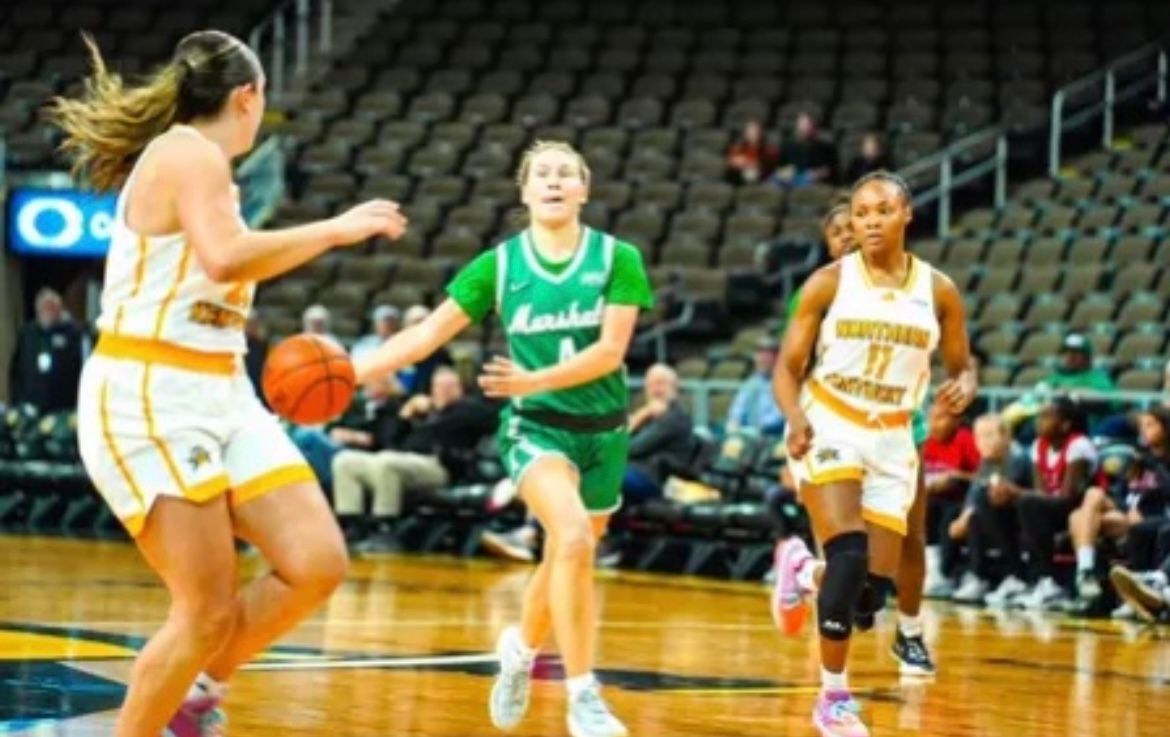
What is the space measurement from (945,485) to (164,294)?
9.74 m

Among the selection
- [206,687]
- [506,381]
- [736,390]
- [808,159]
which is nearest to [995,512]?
[736,390]

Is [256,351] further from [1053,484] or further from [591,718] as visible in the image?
[591,718]

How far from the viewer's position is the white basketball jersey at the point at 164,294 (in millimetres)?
6168

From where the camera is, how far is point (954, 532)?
1515cm

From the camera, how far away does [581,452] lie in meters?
8.20

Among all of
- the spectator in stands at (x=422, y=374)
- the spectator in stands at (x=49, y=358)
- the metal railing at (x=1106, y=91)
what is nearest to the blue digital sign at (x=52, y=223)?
the spectator in stands at (x=49, y=358)

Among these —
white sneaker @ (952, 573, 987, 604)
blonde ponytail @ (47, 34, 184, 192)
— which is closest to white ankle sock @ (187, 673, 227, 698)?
blonde ponytail @ (47, 34, 184, 192)

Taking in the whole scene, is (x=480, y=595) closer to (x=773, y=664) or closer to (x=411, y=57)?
(x=773, y=664)

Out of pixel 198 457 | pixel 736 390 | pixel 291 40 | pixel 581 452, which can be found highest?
pixel 291 40

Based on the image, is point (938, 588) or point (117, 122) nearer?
point (117, 122)

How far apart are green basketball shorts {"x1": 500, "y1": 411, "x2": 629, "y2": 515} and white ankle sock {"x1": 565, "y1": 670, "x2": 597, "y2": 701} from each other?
596 millimetres

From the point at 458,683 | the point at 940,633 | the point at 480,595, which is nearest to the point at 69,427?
the point at 480,595

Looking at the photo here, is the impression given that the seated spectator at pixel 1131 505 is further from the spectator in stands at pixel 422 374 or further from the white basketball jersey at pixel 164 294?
the white basketball jersey at pixel 164 294

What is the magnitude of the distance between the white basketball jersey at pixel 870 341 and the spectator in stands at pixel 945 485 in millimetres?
6164
